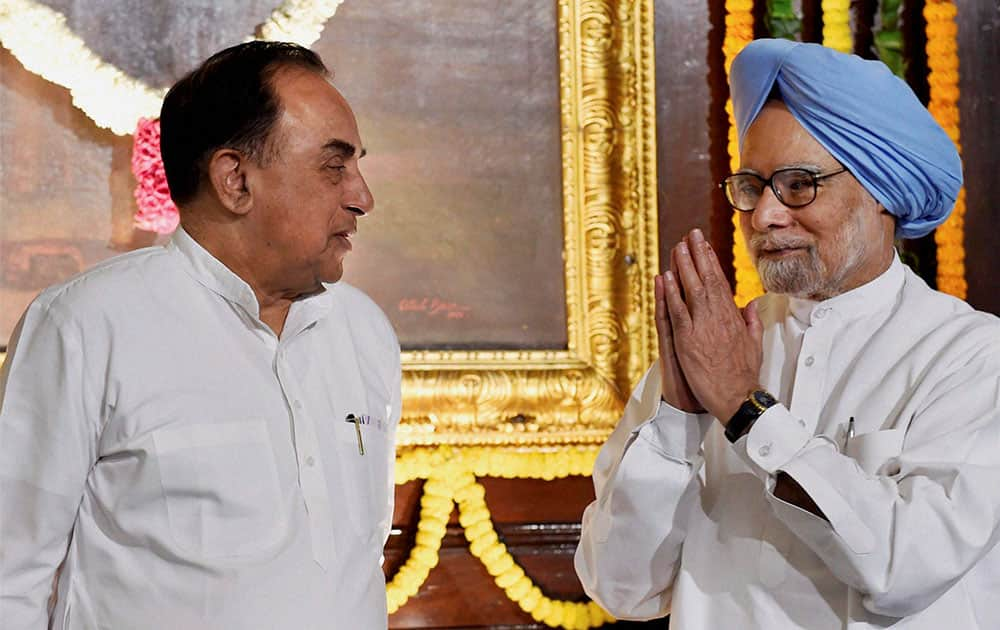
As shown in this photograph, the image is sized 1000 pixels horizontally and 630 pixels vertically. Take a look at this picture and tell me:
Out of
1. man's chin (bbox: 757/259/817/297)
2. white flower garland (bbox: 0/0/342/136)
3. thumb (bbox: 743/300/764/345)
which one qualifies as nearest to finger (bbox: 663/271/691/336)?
Result: thumb (bbox: 743/300/764/345)

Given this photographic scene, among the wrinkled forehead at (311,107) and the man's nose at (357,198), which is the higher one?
the wrinkled forehead at (311,107)

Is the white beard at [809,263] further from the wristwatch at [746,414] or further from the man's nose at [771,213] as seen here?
the wristwatch at [746,414]

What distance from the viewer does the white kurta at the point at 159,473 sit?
1.84 metres

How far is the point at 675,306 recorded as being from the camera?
2.09 metres

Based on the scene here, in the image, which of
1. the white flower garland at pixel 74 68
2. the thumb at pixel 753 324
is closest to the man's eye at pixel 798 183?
the thumb at pixel 753 324

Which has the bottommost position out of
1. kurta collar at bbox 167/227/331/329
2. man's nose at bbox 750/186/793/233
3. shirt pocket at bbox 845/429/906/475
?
shirt pocket at bbox 845/429/906/475

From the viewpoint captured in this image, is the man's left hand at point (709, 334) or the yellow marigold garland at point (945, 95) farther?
the yellow marigold garland at point (945, 95)

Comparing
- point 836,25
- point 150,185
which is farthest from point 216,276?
point 836,25

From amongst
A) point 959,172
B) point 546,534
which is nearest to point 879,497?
point 959,172

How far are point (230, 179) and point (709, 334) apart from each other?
2.94 feet

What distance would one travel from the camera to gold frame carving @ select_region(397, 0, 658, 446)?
11.8 feet
